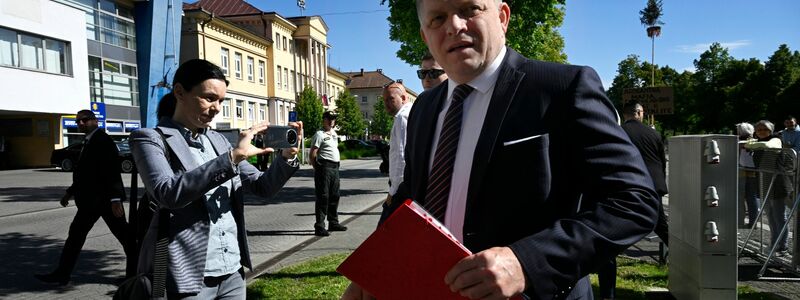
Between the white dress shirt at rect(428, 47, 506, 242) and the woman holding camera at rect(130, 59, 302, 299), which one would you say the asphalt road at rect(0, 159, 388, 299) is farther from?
the white dress shirt at rect(428, 47, 506, 242)

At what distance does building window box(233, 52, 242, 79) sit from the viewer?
4653 cm

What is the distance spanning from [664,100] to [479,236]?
1515cm

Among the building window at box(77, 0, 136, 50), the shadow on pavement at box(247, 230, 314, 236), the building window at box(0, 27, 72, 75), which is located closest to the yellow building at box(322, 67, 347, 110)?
the building window at box(77, 0, 136, 50)

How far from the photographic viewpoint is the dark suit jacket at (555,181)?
1242mm

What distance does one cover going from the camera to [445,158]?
5.11 feet

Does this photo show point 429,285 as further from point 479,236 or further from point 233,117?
point 233,117

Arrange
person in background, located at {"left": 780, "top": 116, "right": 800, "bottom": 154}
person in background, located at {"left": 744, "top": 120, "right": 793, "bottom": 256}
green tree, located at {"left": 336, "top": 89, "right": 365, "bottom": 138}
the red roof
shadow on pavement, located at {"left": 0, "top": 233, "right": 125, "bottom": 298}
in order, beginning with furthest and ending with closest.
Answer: green tree, located at {"left": 336, "top": 89, "right": 365, "bottom": 138}, the red roof, person in background, located at {"left": 780, "top": 116, "right": 800, "bottom": 154}, person in background, located at {"left": 744, "top": 120, "right": 793, "bottom": 256}, shadow on pavement, located at {"left": 0, "top": 233, "right": 125, "bottom": 298}

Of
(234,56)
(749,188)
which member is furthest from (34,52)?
(749,188)

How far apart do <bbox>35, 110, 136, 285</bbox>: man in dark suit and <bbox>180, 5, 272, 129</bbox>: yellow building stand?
32851 millimetres

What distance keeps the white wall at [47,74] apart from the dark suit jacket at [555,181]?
31.8m

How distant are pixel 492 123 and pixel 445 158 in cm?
20

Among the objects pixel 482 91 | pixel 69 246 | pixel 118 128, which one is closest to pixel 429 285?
pixel 482 91

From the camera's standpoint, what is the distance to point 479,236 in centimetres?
140

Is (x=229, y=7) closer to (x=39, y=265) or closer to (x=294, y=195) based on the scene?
(x=294, y=195)
